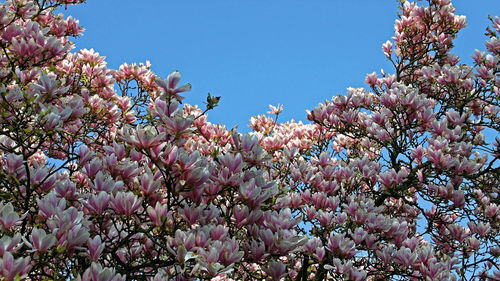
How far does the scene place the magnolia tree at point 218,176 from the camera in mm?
2664

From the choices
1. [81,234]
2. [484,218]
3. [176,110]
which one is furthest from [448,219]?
[81,234]

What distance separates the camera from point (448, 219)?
6.59m

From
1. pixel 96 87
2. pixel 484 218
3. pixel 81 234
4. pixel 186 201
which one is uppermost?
pixel 96 87

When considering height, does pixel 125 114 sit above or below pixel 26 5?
below

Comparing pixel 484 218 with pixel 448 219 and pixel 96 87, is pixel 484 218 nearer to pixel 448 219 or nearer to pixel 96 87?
pixel 448 219

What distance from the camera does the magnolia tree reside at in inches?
105

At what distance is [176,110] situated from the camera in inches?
116

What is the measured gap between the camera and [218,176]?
2891mm

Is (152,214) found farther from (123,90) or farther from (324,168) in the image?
(123,90)

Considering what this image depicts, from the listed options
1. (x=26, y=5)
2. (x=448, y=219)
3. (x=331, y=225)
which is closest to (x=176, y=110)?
(x=331, y=225)

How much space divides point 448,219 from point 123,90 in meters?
5.59

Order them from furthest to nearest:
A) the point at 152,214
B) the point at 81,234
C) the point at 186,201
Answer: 1. the point at 186,201
2. the point at 152,214
3. the point at 81,234

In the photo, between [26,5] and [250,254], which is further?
[26,5]

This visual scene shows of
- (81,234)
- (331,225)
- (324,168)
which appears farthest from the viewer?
(324,168)
